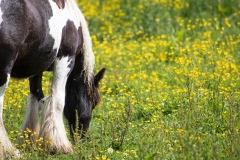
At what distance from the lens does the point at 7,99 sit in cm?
710

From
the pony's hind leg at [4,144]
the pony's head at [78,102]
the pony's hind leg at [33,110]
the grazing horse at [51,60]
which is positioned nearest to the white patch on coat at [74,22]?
the grazing horse at [51,60]

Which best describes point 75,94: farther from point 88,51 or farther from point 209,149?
point 209,149

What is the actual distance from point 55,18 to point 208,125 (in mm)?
1917

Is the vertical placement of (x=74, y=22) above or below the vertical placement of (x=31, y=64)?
above

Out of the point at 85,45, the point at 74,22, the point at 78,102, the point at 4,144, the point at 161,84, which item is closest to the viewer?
the point at 4,144

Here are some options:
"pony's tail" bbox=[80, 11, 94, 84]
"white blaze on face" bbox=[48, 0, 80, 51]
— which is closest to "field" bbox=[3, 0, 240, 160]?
"pony's tail" bbox=[80, 11, 94, 84]

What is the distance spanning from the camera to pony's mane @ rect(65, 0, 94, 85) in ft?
19.6

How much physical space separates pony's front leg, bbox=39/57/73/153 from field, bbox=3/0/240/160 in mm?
218

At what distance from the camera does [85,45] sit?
6129 millimetres

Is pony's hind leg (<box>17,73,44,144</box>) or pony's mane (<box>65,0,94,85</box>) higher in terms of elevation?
pony's mane (<box>65,0,94,85</box>)

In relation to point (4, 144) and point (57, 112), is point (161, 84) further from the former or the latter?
point (4, 144)

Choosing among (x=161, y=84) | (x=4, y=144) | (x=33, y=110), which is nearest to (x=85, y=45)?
(x=33, y=110)

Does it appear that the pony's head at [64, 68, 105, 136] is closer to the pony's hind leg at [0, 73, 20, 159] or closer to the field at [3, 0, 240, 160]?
the field at [3, 0, 240, 160]

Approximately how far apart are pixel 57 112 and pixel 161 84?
215cm
